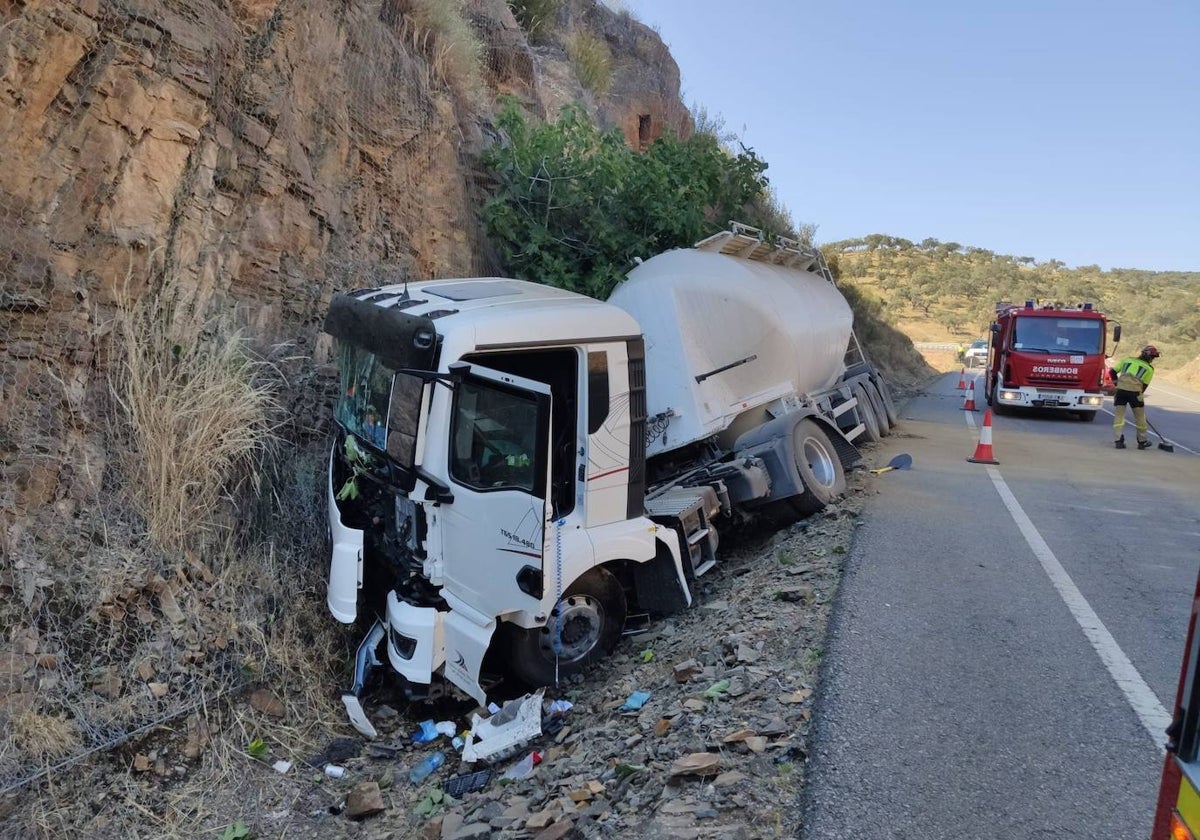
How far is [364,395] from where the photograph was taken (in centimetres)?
494

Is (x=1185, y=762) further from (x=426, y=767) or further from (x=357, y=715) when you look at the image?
(x=357, y=715)

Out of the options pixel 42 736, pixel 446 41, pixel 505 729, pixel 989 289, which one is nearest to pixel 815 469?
pixel 505 729

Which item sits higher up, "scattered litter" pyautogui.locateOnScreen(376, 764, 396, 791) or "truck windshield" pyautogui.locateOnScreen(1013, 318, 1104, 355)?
"truck windshield" pyautogui.locateOnScreen(1013, 318, 1104, 355)

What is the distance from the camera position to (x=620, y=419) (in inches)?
196

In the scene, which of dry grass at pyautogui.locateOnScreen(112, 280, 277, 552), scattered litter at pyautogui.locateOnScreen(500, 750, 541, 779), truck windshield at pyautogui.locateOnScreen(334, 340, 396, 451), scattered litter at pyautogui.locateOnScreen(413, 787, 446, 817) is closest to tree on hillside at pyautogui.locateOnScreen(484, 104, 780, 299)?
truck windshield at pyautogui.locateOnScreen(334, 340, 396, 451)

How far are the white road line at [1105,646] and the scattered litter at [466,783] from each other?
316 centimetres

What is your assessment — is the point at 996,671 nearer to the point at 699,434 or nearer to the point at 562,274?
the point at 699,434

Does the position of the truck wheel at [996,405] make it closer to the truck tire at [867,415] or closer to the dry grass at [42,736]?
the truck tire at [867,415]

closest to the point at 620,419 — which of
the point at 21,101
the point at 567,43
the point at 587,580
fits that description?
the point at 587,580

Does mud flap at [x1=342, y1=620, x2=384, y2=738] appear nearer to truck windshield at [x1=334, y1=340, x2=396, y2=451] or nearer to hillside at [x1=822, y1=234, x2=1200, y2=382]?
truck windshield at [x1=334, y1=340, x2=396, y2=451]

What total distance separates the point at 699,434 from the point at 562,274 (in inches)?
124

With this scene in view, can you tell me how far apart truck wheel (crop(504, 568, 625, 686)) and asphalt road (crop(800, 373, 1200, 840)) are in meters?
1.41

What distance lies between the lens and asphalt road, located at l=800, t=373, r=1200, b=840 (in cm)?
314

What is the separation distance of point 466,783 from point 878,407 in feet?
32.5
